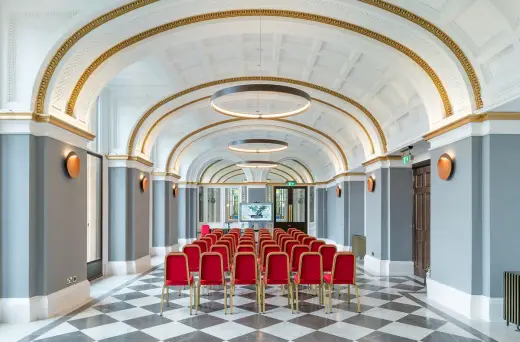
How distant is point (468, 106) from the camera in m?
6.74

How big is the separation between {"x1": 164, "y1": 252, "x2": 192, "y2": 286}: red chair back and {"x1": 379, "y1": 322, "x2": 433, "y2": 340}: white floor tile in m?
2.82

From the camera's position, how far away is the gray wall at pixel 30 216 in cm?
625

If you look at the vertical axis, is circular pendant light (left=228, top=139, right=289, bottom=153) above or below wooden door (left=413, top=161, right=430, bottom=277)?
above

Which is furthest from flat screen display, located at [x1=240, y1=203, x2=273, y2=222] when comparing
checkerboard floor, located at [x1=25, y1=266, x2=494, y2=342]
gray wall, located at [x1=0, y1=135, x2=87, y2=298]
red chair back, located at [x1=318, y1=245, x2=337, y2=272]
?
gray wall, located at [x1=0, y1=135, x2=87, y2=298]

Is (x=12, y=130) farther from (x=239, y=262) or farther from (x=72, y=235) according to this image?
(x=239, y=262)

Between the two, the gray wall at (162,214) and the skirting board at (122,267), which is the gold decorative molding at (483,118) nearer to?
the skirting board at (122,267)

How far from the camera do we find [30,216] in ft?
20.6

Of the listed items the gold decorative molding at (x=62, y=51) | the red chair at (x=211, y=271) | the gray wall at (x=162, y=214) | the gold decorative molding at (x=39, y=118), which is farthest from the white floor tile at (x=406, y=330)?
the gray wall at (x=162, y=214)

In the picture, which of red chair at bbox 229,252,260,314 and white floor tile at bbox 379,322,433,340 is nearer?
white floor tile at bbox 379,322,433,340

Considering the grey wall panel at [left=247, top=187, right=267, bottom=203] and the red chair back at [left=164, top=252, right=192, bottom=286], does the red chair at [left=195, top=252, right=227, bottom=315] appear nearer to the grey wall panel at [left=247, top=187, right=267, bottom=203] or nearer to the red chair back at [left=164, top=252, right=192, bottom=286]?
the red chair back at [left=164, top=252, right=192, bottom=286]

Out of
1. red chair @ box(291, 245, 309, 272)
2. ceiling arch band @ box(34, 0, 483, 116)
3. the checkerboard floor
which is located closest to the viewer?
the checkerboard floor

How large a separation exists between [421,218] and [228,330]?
260 inches

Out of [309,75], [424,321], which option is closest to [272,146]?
[309,75]

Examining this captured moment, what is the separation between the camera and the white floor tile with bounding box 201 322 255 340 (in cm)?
564
